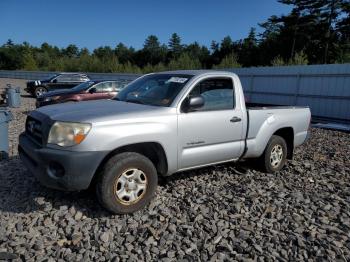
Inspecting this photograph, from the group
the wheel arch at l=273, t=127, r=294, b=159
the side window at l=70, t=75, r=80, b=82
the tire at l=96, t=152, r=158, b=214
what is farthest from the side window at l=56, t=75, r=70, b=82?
the tire at l=96, t=152, r=158, b=214

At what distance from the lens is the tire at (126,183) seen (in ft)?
12.7

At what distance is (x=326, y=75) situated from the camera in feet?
47.9

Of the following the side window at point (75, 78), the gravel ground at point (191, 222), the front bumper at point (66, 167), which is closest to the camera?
the gravel ground at point (191, 222)

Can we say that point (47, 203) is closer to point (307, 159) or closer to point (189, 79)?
point (189, 79)

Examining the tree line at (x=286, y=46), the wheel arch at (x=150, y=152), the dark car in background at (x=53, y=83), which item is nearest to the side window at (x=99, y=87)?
the dark car in background at (x=53, y=83)

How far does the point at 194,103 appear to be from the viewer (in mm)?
4398

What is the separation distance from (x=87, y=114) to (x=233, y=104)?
7.27 feet

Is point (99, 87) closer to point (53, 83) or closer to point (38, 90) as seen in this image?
point (38, 90)

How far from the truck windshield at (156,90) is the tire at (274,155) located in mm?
1968

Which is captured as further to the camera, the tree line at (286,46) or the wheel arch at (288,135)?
the tree line at (286,46)

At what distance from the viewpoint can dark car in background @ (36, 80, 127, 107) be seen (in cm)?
1278

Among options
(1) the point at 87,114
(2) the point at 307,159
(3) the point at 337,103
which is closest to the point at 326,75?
(3) the point at 337,103

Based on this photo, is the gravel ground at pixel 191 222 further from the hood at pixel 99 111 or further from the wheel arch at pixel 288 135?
the hood at pixel 99 111

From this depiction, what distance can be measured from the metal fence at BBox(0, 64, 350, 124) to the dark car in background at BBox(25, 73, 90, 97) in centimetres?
1129
